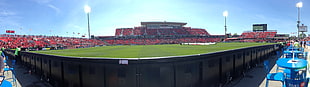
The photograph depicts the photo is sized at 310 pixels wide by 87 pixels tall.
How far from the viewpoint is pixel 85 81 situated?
7.14 metres

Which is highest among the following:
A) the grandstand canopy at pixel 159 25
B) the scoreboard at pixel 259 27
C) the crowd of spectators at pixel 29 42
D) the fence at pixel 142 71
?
the grandstand canopy at pixel 159 25

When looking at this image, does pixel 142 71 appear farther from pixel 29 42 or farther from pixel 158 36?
pixel 158 36

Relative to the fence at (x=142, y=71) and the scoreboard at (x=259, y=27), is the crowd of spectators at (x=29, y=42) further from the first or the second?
the scoreboard at (x=259, y=27)

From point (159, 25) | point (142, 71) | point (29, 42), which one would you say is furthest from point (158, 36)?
point (142, 71)

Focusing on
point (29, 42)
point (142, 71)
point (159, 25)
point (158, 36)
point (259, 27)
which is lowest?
point (142, 71)

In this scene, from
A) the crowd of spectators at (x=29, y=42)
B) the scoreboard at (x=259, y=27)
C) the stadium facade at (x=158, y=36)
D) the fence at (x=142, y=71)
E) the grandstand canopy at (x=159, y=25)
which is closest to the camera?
the fence at (x=142, y=71)

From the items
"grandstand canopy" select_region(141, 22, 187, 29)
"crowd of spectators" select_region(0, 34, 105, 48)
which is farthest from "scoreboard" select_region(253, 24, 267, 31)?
"crowd of spectators" select_region(0, 34, 105, 48)

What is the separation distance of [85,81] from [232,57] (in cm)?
919

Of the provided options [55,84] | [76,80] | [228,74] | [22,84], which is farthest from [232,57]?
[22,84]

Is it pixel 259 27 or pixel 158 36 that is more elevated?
pixel 259 27

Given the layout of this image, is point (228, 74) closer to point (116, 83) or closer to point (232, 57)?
point (232, 57)

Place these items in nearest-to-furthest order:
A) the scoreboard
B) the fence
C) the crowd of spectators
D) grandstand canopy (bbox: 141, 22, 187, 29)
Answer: the fence → the crowd of spectators → the scoreboard → grandstand canopy (bbox: 141, 22, 187, 29)

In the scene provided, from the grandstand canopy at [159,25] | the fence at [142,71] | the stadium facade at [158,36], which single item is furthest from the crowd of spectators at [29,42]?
the grandstand canopy at [159,25]

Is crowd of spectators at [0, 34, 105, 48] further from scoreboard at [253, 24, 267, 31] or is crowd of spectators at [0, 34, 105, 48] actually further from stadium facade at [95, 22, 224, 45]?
scoreboard at [253, 24, 267, 31]
